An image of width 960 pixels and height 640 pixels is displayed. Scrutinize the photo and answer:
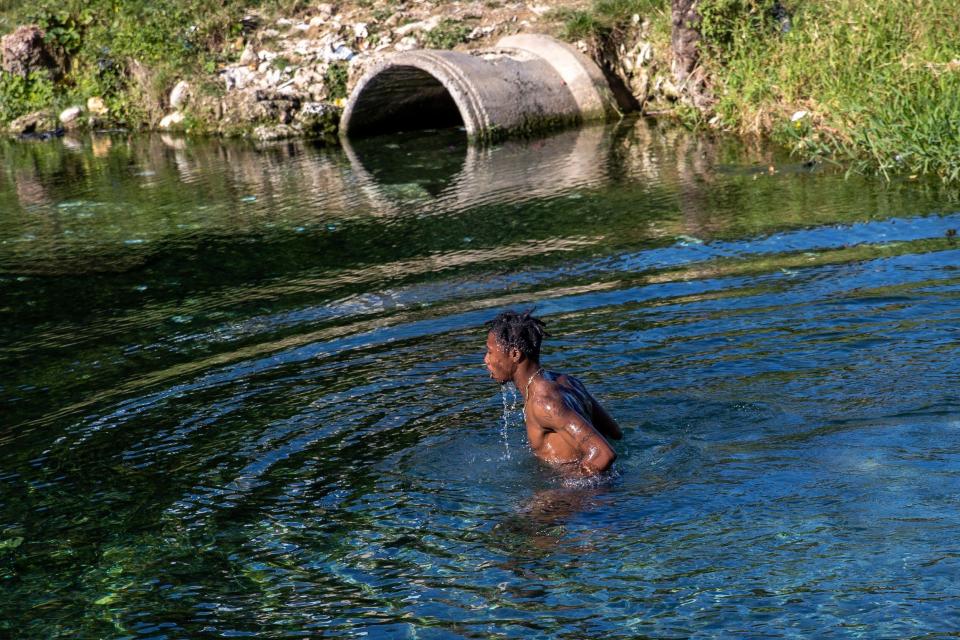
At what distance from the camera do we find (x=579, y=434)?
561cm

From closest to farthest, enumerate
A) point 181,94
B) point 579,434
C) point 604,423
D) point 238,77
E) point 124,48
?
point 579,434, point 604,423, point 238,77, point 181,94, point 124,48

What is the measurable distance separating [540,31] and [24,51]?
10.4 metres

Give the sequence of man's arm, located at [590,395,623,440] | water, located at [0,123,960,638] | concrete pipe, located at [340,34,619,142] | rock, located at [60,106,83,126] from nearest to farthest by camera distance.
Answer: water, located at [0,123,960,638] < man's arm, located at [590,395,623,440] < concrete pipe, located at [340,34,619,142] < rock, located at [60,106,83,126]

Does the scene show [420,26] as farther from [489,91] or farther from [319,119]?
[489,91]

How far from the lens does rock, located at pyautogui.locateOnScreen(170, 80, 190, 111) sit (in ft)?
64.5

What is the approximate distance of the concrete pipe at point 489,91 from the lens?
49.5 ft

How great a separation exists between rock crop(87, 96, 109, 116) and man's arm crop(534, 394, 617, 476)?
56.7 feet

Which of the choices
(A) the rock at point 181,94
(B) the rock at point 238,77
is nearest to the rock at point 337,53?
(B) the rock at point 238,77

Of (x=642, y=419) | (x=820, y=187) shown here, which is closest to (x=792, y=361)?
(x=642, y=419)

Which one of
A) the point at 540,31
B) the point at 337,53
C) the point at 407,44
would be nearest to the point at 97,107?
the point at 337,53

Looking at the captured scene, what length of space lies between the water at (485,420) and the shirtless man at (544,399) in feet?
0.64

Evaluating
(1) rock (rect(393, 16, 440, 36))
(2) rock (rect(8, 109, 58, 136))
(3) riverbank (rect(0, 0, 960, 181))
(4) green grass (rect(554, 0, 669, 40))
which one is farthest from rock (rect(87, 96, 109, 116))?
(4) green grass (rect(554, 0, 669, 40))

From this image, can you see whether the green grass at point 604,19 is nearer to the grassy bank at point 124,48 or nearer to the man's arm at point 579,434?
the grassy bank at point 124,48

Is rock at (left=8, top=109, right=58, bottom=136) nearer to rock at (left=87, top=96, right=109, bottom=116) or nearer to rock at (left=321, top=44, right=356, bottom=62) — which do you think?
rock at (left=87, top=96, right=109, bottom=116)
